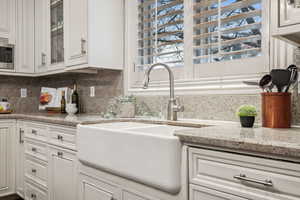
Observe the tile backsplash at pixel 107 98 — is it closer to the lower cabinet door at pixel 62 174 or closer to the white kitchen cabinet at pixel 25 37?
the white kitchen cabinet at pixel 25 37

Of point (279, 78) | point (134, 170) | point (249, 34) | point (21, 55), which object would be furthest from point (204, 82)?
point (21, 55)

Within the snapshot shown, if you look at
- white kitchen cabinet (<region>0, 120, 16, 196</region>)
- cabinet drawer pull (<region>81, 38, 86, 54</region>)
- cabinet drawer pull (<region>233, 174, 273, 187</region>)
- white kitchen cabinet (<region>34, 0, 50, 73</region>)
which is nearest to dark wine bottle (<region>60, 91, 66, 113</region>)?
white kitchen cabinet (<region>34, 0, 50, 73</region>)

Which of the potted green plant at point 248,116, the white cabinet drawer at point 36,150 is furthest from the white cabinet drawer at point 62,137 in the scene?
the potted green plant at point 248,116

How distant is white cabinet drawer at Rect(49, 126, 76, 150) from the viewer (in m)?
1.86

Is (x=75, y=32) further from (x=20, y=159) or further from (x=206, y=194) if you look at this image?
(x=206, y=194)

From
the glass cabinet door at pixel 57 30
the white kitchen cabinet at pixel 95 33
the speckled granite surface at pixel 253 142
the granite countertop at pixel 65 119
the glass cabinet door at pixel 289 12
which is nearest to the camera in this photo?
the speckled granite surface at pixel 253 142

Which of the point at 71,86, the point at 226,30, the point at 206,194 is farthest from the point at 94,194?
the point at 71,86

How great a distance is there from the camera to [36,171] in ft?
7.80

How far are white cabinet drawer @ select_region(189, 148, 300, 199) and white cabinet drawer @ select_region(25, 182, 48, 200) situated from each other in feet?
5.53

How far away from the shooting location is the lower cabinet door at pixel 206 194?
0.92 m

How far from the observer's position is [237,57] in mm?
1660

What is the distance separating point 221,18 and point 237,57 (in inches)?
11.0

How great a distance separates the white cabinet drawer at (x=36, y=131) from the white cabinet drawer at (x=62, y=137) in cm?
13

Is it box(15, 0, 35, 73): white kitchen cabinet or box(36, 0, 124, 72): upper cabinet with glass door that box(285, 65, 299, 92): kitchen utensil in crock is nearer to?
box(36, 0, 124, 72): upper cabinet with glass door
